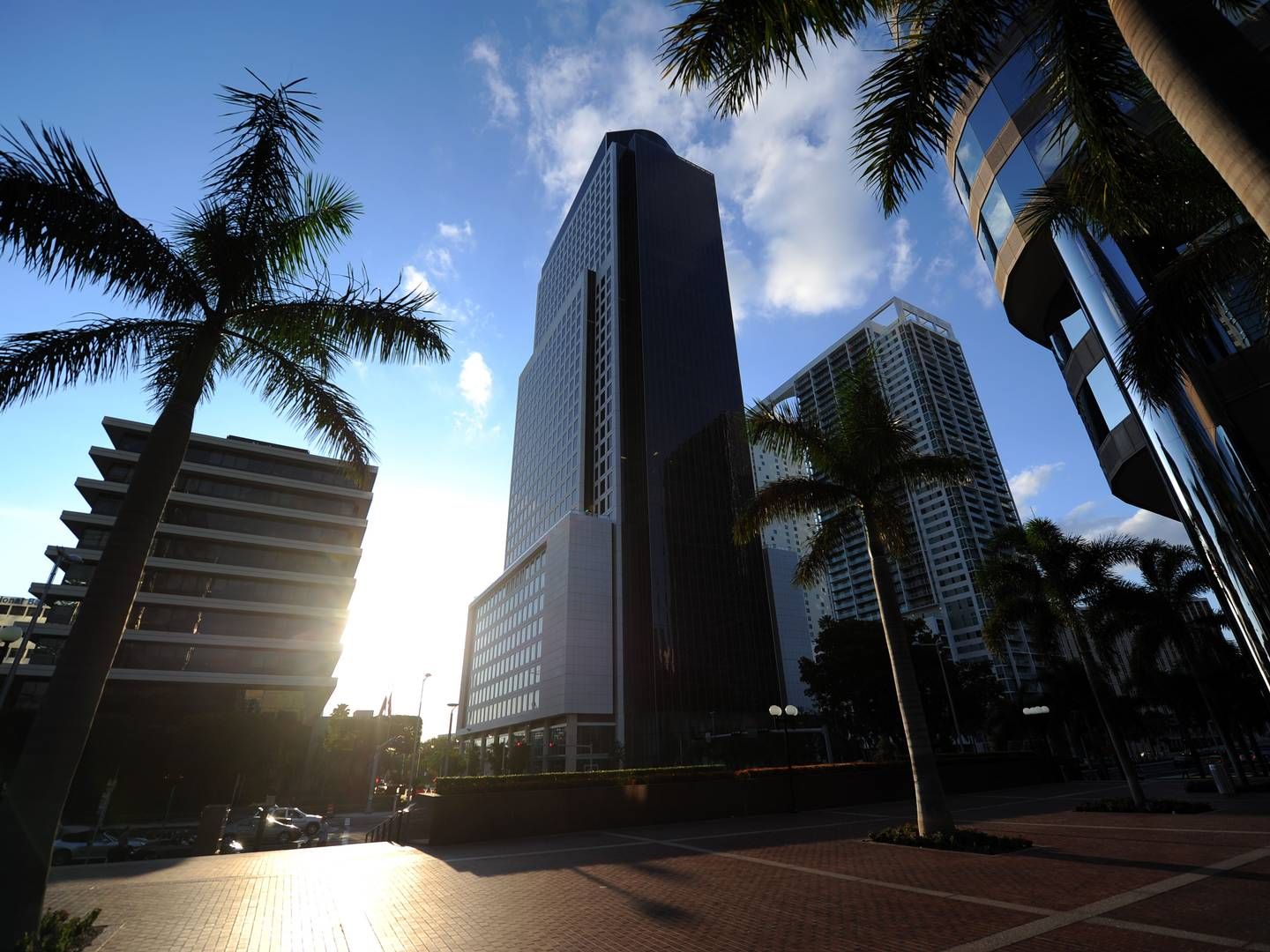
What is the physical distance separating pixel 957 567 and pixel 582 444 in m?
98.7

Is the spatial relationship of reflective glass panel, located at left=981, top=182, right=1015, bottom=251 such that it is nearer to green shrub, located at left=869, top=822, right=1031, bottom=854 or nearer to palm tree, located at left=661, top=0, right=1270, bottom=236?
palm tree, located at left=661, top=0, right=1270, bottom=236

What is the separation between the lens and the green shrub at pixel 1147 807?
55.1ft

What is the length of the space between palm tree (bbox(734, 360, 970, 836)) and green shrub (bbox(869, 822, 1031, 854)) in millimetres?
3070

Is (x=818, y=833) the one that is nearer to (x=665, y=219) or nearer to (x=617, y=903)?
(x=617, y=903)

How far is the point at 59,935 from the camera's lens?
5.81 meters

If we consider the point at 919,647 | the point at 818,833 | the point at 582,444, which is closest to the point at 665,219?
the point at 582,444

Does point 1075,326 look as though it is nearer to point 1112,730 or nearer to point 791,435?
point 791,435

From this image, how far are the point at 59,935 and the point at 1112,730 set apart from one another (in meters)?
26.1

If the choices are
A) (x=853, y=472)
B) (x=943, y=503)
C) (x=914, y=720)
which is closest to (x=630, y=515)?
(x=853, y=472)

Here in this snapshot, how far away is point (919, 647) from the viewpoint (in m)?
51.0

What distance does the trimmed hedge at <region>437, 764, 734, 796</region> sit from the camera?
17.3 m

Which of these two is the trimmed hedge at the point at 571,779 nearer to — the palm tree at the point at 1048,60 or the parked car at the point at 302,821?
the palm tree at the point at 1048,60

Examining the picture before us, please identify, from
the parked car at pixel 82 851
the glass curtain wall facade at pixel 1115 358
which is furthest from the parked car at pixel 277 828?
the glass curtain wall facade at pixel 1115 358

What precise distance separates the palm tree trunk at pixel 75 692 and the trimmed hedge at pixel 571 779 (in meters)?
11.8
